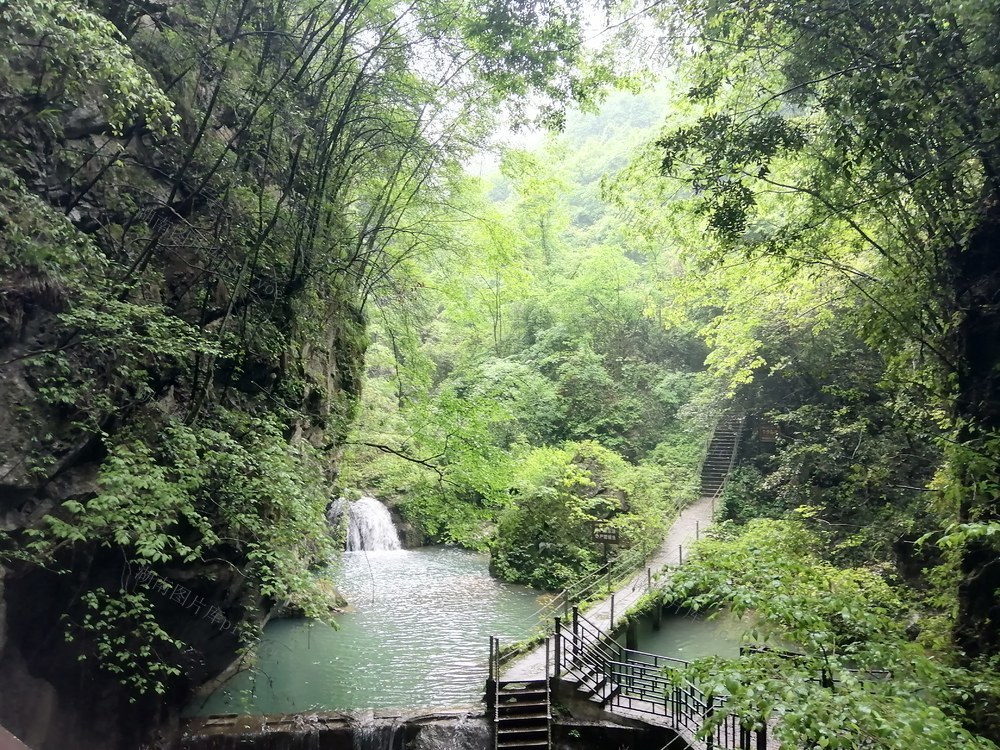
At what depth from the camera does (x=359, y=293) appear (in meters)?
→ 13.0

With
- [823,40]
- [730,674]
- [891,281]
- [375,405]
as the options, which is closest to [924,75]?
[823,40]

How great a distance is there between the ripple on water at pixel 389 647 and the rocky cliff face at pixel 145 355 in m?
1.75

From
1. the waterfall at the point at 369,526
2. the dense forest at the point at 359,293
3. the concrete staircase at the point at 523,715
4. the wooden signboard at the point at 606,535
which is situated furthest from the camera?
the waterfall at the point at 369,526

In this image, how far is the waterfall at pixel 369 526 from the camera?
69.9ft

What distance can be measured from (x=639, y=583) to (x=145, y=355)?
12528 millimetres

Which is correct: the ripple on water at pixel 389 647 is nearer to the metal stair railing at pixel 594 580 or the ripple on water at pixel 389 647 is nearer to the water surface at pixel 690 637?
the metal stair railing at pixel 594 580

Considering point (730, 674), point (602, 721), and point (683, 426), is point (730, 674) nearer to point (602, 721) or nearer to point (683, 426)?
point (602, 721)

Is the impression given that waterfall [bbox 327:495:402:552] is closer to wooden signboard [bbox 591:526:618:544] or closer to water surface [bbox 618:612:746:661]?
wooden signboard [bbox 591:526:618:544]

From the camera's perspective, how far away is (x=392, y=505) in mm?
23281

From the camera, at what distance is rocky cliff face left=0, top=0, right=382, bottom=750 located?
19.0 feet

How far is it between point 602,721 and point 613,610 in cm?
350

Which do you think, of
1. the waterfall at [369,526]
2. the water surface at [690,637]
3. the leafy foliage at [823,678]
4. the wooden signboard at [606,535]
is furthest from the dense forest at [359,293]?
the waterfall at [369,526]

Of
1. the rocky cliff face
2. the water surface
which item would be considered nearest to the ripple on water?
the rocky cliff face

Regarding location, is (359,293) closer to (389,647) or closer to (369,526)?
(389,647)
